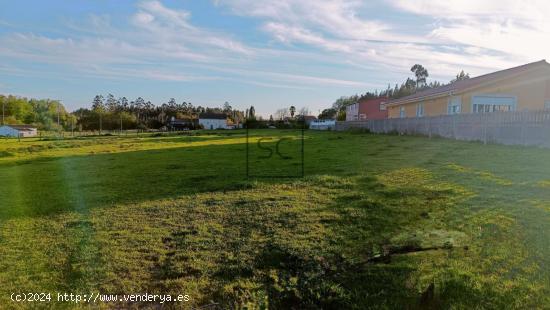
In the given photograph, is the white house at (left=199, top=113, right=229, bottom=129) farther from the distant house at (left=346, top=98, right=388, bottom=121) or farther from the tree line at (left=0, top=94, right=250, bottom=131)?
the distant house at (left=346, top=98, right=388, bottom=121)

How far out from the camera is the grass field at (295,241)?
2.88 metres

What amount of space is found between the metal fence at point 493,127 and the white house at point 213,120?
68.1 meters

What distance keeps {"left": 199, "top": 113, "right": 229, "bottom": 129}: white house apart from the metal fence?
68111 mm

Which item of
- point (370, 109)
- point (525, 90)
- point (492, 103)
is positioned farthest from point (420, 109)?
point (370, 109)

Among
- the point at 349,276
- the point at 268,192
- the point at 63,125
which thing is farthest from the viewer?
the point at 63,125

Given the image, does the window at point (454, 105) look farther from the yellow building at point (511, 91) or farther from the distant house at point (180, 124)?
the distant house at point (180, 124)

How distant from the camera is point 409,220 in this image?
4387 millimetres

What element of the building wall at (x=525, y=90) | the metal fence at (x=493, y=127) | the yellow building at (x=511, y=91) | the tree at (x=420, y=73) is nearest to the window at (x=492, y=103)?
the yellow building at (x=511, y=91)

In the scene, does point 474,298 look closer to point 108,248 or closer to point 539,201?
point 539,201

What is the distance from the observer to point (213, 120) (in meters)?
87.2

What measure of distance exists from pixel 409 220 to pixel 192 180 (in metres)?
4.67

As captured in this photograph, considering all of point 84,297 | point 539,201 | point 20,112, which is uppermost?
point 20,112

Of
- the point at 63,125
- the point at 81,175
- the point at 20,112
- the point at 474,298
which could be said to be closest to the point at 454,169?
the point at 474,298

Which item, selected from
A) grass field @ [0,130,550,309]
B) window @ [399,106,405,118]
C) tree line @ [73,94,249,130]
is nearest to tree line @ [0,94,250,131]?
tree line @ [73,94,249,130]
